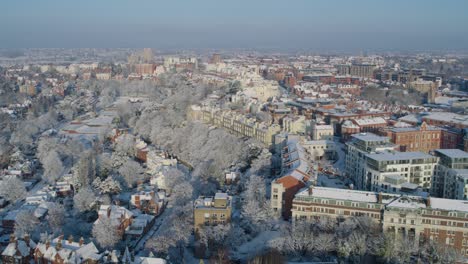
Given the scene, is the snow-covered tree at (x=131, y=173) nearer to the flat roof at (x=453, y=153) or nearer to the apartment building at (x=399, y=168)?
the apartment building at (x=399, y=168)

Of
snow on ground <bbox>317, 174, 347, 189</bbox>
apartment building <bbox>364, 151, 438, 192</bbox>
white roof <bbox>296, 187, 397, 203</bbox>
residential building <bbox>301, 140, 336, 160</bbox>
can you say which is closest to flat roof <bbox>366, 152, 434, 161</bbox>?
apartment building <bbox>364, 151, 438, 192</bbox>

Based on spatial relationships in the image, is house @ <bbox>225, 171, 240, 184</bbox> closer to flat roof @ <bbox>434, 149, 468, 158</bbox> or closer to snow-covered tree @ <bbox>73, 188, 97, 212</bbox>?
snow-covered tree @ <bbox>73, 188, 97, 212</bbox>

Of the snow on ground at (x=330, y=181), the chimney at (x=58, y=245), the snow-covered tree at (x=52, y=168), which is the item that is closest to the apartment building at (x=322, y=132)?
the snow on ground at (x=330, y=181)

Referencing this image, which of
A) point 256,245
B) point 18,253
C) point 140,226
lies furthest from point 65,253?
point 256,245

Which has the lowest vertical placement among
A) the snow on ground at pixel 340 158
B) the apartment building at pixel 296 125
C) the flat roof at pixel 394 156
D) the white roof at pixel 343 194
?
the snow on ground at pixel 340 158

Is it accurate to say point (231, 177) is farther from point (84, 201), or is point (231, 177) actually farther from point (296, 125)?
point (296, 125)

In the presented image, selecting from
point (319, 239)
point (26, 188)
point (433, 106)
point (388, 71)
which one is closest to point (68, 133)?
point (26, 188)

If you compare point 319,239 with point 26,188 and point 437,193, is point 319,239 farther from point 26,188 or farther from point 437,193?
point 26,188

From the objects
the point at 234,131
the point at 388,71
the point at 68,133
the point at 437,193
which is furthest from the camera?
the point at 388,71
